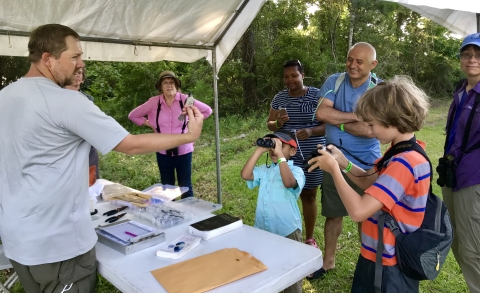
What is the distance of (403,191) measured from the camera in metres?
1.54

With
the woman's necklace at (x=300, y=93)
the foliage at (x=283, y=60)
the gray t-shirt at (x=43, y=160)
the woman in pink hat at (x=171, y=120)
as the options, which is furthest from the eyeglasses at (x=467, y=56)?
the foliage at (x=283, y=60)

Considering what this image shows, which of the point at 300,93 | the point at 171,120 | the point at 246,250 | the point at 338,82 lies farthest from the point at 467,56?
the point at 171,120

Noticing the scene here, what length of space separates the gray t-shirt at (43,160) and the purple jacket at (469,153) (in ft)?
7.02

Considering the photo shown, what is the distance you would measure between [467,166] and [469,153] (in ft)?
0.29

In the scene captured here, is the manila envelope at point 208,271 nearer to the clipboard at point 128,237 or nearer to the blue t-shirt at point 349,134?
the clipboard at point 128,237

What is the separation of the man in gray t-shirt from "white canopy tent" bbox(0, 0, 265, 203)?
59.2 inches

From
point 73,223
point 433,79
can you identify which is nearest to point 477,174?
point 73,223

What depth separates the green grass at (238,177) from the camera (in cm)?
320

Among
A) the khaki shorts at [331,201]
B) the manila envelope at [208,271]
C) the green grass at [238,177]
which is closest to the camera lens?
the manila envelope at [208,271]

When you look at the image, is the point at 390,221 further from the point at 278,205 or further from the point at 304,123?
the point at 304,123

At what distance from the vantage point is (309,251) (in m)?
1.71

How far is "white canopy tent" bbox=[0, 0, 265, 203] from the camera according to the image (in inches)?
112

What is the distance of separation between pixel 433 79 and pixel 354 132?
18060 mm

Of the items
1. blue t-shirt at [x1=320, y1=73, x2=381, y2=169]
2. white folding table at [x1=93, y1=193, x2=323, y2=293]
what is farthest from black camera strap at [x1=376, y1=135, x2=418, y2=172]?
blue t-shirt at [x1=320, y1=73, x2=381, y2=169]
